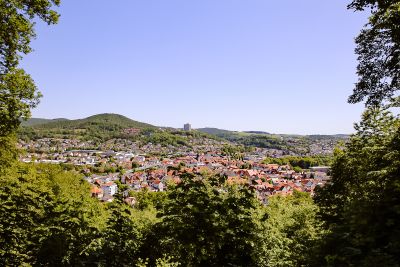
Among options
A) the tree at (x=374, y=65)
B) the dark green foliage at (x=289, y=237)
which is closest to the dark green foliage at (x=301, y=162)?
the dark green foliage at (x=289, y=237)

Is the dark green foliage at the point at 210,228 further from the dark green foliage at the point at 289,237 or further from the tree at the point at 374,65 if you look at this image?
the tree at the point at 374,65

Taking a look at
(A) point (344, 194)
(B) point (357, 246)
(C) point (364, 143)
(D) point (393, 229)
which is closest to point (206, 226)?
(B) point (357, 246)

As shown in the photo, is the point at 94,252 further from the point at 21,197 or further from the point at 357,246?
the point at 357,246

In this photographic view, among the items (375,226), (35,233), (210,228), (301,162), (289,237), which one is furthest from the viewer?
(301,162)

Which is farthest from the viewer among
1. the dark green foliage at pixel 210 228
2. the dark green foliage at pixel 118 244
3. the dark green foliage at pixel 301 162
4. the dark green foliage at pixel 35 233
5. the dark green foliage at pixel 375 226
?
the dark green foliage at pixel 301 162

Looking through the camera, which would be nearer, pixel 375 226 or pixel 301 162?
pixel 375 226

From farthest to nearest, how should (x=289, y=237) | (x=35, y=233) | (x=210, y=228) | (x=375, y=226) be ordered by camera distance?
(x=289, y=237)
(x=35, y=233)
(x=210, y=228)
(x=375, y=226)

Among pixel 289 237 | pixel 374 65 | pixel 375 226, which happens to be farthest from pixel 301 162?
pixel 375 226

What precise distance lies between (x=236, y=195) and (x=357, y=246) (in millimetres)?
3626

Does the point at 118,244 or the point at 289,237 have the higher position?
the point at 118,244

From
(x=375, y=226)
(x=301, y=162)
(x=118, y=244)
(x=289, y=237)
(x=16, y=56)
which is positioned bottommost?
(x=301, y=162)

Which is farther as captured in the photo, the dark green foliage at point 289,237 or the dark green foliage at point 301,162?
the dark green foliage at point 301,162

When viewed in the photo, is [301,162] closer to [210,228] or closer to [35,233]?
[35,233]

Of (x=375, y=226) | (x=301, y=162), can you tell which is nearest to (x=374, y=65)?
(x=375, y=226)
